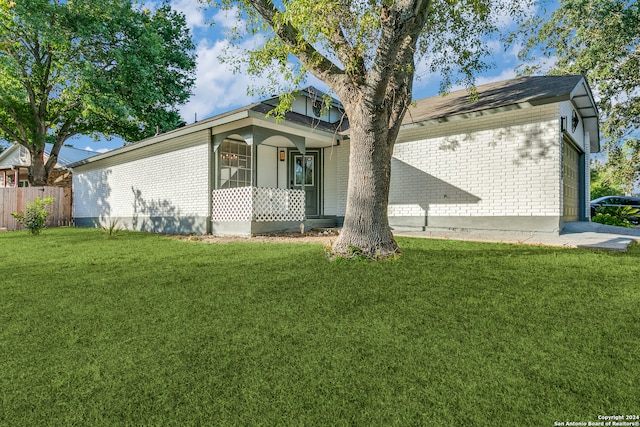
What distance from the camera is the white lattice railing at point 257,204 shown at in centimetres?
856

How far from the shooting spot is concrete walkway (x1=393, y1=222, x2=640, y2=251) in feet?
18.8

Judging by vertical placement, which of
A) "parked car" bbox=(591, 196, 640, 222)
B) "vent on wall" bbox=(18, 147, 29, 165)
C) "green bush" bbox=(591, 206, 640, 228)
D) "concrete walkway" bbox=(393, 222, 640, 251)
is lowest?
"concrete walkway" bbox=(393, 222, 640, 251)

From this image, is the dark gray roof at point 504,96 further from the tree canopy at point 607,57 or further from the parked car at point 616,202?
the parked car at point 616,202

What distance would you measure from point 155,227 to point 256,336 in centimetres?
1056

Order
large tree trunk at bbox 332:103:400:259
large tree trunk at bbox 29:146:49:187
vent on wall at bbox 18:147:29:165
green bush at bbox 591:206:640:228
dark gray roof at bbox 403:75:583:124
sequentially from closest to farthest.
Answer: large tree trunk at bbox 332:103:400:259, dark gray roof at bbox 403:75:583:124, green bush at bbox 591:206:640:228, large tree trunk at bbox 29:146:49:187, vent on wall at bbox 18:147:29:165

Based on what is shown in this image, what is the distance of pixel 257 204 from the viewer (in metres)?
8.59

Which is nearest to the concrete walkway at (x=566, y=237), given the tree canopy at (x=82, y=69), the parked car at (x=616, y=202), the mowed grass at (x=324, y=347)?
the mowed grass at (x=324, y=347)

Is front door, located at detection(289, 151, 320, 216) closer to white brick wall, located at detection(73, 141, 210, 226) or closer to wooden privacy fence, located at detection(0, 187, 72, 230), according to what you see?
white brick wall, located at detection(73, 141, 210, 226)

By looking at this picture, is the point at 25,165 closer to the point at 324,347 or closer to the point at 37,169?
the point at 37,169

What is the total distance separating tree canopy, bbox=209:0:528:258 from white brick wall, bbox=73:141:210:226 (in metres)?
5.04

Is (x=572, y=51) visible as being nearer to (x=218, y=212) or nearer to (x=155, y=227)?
→ (x=218, y=212)

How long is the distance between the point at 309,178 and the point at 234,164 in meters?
2.83

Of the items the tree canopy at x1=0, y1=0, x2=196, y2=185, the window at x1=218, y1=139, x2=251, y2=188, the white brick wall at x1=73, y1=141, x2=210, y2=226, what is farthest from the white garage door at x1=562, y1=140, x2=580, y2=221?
the tree canopy at x1=0, y1=0, x2=196, y2=185

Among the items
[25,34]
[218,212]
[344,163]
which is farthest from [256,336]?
[25,34]
